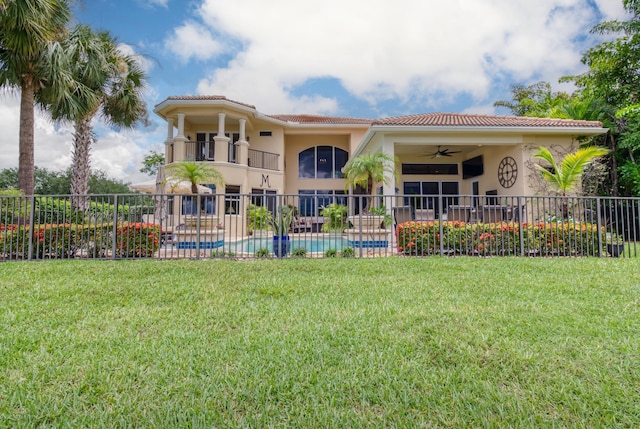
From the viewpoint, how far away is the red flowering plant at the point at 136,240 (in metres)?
7.35

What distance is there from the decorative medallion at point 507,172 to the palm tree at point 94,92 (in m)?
15.6

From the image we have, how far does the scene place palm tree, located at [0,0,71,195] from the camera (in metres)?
9.60

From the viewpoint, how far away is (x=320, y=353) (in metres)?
2.74

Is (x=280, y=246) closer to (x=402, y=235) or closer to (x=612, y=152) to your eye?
(x=402, y=235)

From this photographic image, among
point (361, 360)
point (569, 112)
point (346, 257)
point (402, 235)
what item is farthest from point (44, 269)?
point (569, 112)

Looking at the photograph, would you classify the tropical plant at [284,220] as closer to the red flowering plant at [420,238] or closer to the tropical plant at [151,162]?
the red flowering plant at [420,238]

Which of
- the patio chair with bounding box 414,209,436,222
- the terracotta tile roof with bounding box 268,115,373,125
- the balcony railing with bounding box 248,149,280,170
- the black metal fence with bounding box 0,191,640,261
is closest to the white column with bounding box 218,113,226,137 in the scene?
the balcony railing with bounding box 248,149,280,170

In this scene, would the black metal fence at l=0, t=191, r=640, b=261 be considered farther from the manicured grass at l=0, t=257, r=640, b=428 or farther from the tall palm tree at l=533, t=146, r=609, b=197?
the manicured grass at l=0, t=257, r=640, b=428

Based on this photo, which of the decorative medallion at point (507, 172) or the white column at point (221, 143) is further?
the white column at point (221, 143)

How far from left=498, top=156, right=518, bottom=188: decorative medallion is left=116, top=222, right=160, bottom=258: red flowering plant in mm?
12833

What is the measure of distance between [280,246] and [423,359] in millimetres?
5236

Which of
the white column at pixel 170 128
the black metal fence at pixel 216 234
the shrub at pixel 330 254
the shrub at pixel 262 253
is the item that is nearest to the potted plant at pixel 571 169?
the black metal fence at pixel 216 234

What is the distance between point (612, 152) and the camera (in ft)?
46.1

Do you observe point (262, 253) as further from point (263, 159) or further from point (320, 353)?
point (263, 159)
